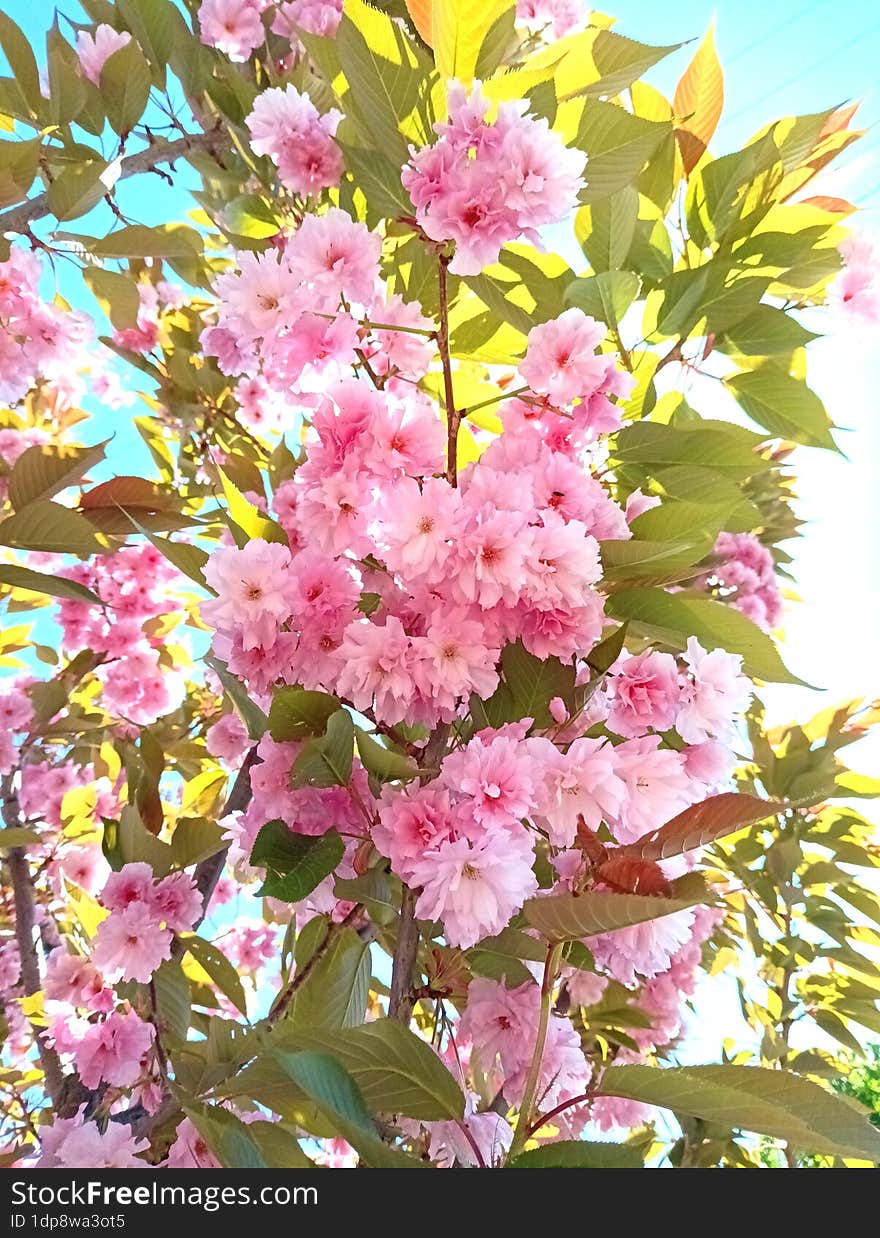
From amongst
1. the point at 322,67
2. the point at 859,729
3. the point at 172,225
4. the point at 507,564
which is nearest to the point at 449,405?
the point at 507,564

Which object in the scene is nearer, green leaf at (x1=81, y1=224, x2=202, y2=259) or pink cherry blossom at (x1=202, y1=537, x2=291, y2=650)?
pink cherry blossom at (x1=202, y1=537, x2=291, y2=650)

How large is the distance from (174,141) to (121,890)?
1129 mm

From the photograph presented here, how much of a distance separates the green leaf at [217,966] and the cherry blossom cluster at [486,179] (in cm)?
77

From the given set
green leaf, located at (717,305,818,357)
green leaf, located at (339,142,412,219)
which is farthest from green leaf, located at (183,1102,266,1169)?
green leaf, located at (717,305,818,357)

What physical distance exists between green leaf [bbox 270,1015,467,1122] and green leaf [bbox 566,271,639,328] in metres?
0.69

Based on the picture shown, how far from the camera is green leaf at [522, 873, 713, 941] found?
0.48 m

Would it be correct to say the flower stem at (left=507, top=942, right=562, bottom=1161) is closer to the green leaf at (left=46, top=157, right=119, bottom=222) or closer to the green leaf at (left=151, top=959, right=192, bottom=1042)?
the green leaf at (left=151, top=959, right=192, bottom=1042)

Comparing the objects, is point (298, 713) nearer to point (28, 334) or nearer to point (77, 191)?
point (77, 191)

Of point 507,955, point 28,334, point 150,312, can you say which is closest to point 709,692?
point 507,955

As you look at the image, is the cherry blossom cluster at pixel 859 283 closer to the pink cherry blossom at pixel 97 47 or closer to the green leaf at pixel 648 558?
the green leaf at pixel 648 558

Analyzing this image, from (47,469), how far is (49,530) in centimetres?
9
